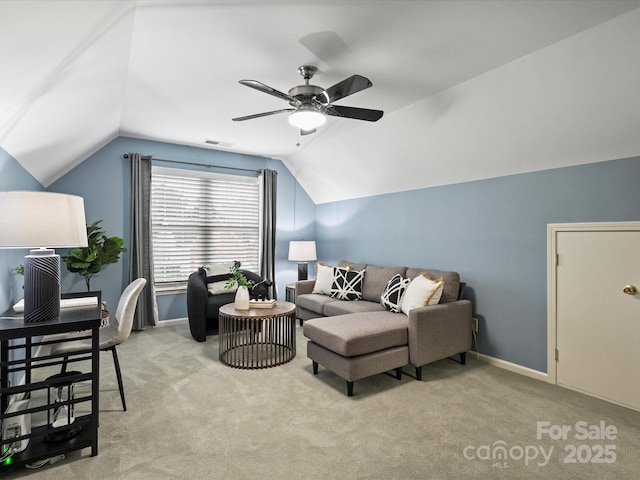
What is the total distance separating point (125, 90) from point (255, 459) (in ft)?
10.7

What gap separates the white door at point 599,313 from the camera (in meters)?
2.57

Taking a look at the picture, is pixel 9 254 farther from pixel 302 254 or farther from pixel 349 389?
pixel 302 254

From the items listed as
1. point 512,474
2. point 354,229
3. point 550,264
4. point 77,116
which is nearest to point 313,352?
point 512,474

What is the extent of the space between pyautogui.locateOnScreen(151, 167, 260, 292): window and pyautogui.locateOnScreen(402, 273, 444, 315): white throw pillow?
301cm

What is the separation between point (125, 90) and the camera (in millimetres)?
3133

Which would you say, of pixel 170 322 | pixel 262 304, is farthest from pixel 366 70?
pixel 170 322

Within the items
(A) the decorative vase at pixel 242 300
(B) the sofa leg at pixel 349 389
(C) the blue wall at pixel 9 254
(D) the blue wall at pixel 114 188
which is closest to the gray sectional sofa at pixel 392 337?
(B) the sofa leg at pixel 349 389

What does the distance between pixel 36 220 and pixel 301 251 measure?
12.5 feet

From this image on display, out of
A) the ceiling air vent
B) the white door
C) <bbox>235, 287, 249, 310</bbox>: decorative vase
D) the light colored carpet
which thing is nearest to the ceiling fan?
<bbox>235, 287, 249, 310</bbox>: decorative vase

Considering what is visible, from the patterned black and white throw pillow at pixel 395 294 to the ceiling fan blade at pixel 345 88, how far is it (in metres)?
2.05

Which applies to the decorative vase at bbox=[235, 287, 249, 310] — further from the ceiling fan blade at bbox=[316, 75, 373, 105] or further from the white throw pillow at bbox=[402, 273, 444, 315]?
the ceiling fan blade at bbox=[316, 75, 373, 105]

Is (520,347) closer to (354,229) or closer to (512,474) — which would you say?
(512,474)

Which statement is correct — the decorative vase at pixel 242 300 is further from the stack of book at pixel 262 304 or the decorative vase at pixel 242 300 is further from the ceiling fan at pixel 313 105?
the ceiling fan at pixel 313 105

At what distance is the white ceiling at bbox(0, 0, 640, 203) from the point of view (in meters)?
1.94
